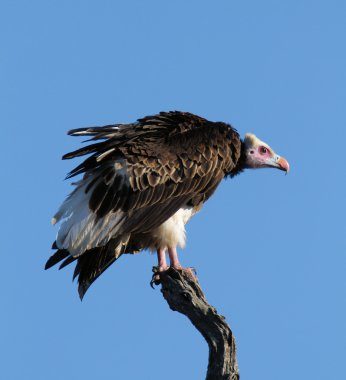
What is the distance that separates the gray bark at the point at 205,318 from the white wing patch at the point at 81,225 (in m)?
0.90

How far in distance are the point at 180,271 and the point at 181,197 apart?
123cm

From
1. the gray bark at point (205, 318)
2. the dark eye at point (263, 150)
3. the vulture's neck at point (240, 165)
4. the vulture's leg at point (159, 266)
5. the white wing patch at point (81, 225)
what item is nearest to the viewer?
the gray bark at point (205, 318)

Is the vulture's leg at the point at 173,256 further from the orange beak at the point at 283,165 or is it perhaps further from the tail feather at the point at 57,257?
the orange beak at the point at 283,165

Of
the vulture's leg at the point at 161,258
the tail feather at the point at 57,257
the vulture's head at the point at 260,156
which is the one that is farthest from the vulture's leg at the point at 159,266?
the vulture's head at the point at 260,156

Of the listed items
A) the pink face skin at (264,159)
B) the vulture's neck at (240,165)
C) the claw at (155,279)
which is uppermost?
the pink face skin at (264,159)

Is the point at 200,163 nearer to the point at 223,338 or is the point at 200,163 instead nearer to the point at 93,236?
the point at 93,236

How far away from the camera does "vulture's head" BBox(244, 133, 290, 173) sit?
13562 millimetres

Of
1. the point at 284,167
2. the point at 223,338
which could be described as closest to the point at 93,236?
the point at 223,338

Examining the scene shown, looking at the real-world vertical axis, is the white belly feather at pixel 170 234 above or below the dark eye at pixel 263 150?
below

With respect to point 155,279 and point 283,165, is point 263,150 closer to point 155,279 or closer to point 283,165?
point 283,165

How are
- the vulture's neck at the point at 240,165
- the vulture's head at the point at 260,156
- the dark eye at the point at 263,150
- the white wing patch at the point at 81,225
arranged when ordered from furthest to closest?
the dark eye at the point at 263,150 → the vulture's head at the point at 260,156 → the vulture's neck at the point at 240,165 → the white wing patch at the point at 81,225

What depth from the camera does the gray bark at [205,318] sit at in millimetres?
9750

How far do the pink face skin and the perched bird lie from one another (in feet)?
2.40

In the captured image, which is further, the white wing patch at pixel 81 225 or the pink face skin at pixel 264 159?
the pink face skin at pixel 264 159
